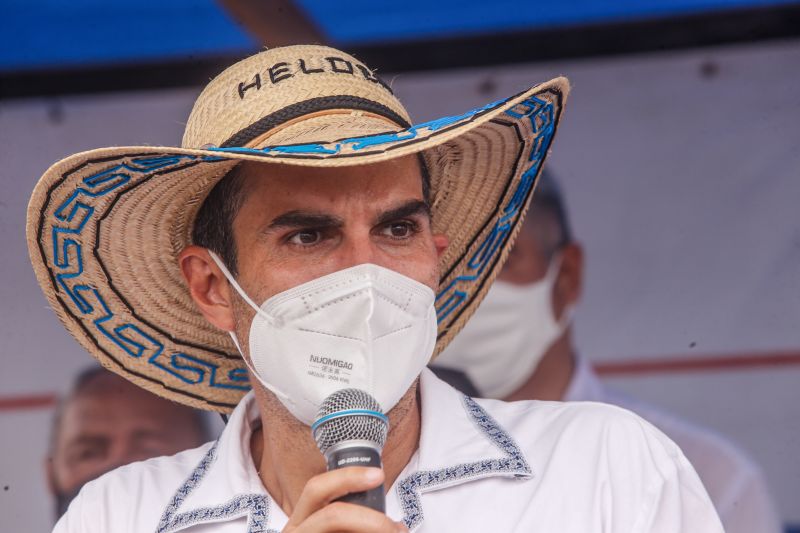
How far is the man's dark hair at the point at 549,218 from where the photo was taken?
3.62 m

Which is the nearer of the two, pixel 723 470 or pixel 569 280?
pixel 723 470

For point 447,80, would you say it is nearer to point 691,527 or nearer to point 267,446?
point 267,446

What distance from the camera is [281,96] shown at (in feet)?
7.56

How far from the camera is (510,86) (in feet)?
11.8

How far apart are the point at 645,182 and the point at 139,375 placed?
67.5 inches

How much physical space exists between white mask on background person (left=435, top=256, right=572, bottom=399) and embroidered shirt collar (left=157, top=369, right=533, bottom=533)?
1201mm

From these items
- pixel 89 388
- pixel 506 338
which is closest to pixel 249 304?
pixel 506 338

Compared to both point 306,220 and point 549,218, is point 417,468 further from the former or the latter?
point 549,218

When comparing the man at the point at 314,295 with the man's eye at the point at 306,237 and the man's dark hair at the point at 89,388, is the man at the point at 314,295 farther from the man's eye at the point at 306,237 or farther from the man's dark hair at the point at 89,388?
the man's dark hair at the point at 89,388

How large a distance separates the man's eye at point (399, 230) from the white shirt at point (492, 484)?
1.23 ft

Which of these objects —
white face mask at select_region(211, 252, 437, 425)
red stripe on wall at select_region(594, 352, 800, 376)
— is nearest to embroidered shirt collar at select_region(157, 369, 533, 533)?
white face mask at select_region(211, 252, 437, 425)

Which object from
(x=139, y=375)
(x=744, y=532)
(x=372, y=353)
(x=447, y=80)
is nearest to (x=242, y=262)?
(x=372, y=353)

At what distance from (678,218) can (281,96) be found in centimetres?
166

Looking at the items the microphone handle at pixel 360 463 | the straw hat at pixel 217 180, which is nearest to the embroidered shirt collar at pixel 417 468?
the straw hat at pixel 217 180
